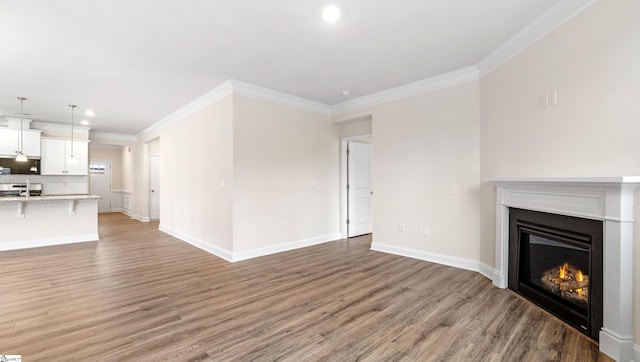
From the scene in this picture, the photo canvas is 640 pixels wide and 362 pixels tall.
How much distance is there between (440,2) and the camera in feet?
7.95

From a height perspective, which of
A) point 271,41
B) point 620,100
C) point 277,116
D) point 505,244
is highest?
point 271,41

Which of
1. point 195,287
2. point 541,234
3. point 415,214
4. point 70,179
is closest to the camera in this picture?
→ point 541,234

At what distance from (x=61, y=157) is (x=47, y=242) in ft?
8.96

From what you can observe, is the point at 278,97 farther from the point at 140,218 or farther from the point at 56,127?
the point at 140,218

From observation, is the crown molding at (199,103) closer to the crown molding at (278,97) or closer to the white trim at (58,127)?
the crown molding at (278,97)

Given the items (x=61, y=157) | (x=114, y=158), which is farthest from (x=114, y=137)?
(x=114, y=158)

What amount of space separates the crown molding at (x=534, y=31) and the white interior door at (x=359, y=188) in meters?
2.97

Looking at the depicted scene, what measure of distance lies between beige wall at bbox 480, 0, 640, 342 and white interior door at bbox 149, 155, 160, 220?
882 cm

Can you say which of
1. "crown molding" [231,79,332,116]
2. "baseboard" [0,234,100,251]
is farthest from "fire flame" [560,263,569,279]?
"baseboard" [0,234,100,251]

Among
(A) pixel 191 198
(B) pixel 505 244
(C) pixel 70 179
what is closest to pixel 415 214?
(B) pixel 505 244

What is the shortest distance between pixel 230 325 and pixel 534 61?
3847 millimetres

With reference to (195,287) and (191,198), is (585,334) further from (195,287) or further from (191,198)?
(191,198)

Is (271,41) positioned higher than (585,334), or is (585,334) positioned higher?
(271,41)

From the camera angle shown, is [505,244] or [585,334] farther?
[505,244]
